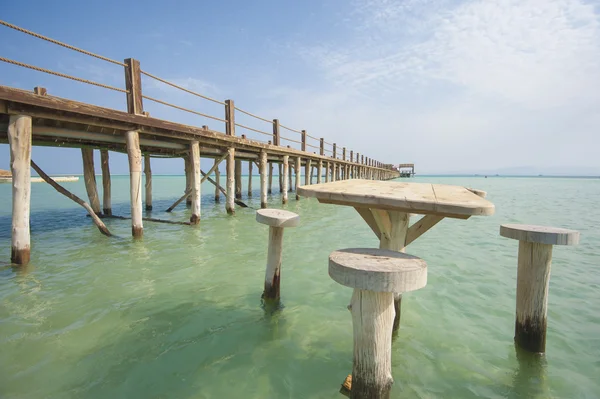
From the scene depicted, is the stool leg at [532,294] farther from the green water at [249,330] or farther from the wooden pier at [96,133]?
the wooden pier at [96,133]

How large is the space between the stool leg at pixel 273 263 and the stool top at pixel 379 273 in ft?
5.65

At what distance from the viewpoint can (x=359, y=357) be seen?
1713mm

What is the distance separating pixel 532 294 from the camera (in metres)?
2.50

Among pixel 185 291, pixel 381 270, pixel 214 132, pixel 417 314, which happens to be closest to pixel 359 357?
pixel 381 270

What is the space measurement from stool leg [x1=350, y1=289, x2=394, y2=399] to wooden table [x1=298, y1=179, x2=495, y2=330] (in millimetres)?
624

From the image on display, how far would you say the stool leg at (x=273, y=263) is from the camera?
3326 mm

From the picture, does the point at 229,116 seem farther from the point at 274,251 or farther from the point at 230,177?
the point at 274,251

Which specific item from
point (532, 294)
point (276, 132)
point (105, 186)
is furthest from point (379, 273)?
point (276, 132)

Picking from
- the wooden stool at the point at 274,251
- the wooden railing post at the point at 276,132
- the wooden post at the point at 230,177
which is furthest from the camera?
the wooden railing post at the point at 276,132

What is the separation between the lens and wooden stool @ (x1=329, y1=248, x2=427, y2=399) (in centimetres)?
143

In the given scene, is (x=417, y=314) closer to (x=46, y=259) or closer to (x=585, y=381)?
(x=585, y=381)

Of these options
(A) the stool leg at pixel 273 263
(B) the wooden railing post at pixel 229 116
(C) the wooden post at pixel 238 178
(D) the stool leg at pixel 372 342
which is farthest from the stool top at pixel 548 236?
(C) the wooden post at pixel 238 178

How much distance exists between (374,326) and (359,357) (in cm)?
27

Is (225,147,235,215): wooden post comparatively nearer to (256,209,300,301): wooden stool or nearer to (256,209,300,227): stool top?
(256,209,300,301): wooden stool
